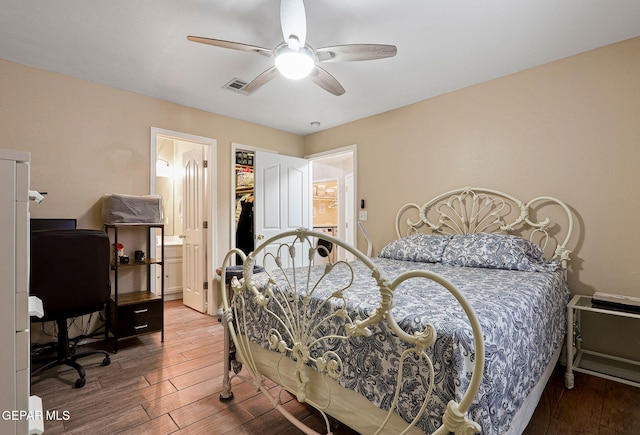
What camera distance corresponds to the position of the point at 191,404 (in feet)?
6.31

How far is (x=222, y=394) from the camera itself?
6.48 ft

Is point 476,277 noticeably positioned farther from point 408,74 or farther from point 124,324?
point 124,324

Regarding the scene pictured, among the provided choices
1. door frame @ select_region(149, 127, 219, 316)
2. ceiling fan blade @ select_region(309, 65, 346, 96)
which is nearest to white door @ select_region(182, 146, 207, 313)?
door frame @ select_region(149, 127, 219, 316)

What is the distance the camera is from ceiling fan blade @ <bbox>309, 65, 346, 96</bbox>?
2180mm

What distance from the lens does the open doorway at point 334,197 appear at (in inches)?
233

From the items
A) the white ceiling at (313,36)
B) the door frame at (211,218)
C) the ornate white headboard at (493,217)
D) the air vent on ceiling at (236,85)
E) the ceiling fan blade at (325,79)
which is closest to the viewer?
the white ceiling at (313,36)

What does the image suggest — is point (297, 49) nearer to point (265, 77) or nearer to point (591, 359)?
point (265, 77)

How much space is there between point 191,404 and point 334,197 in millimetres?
5631

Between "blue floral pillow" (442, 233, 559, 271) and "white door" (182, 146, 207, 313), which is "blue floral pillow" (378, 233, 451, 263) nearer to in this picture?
"blue floral pillow" (442, 233, 559, 271)

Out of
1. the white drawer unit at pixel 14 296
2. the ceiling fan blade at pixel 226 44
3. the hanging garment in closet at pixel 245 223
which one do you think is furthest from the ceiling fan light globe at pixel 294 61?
the hanging garment in closet at pixel 245 223

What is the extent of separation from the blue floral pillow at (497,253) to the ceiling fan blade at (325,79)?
5.58 ft

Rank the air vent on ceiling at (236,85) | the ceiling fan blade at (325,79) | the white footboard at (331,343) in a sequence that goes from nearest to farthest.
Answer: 1. the white footboard at (331,343)
2. the ceiling fan blade at (325,79)
3. the air vent on ceiling at (236,85)

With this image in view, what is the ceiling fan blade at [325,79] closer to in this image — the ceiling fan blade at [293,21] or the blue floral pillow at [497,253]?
the ceiling fan blade at [293,21]

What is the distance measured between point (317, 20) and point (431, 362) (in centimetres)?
211
